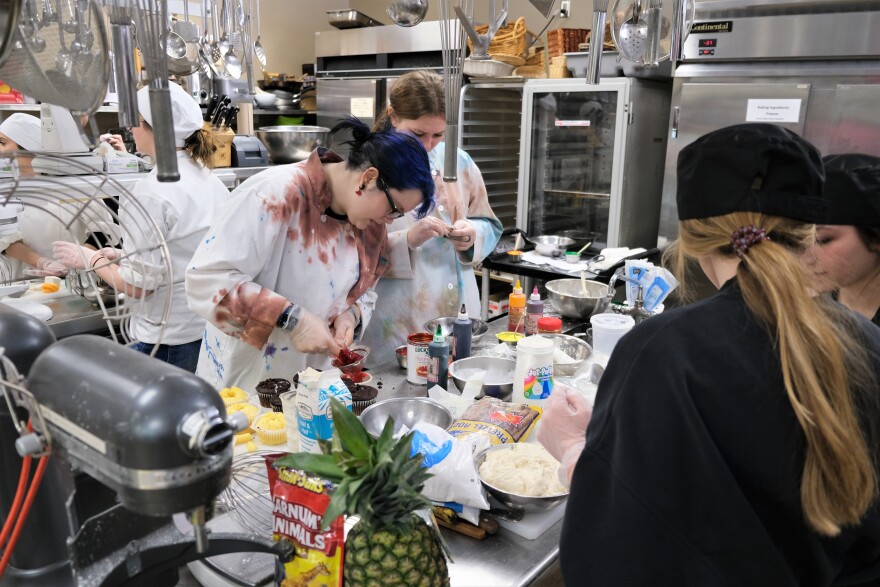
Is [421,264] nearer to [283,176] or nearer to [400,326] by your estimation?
[400,326]

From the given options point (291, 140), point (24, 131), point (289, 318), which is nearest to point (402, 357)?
point (289, 318)

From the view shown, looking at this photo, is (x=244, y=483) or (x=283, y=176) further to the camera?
(x=283, y=176)

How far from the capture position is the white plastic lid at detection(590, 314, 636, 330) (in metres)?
2.29

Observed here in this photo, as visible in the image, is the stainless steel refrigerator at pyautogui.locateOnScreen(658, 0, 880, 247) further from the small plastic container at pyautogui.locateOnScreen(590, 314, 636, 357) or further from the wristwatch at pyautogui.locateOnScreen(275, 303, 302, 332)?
the wristwatch at pyautogui.locateOnScreen(275, 303, 302, 332)

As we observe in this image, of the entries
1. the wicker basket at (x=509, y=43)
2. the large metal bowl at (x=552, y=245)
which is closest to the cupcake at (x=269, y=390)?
the large metal bowl at (x=552, y=245)

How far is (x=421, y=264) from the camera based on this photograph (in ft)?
8.91

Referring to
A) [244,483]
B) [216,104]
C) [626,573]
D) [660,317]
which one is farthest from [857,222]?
[216,104]

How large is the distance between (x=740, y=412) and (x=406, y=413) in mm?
966

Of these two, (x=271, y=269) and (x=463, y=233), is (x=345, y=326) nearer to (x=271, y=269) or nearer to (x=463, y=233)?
(x=271, y=269)

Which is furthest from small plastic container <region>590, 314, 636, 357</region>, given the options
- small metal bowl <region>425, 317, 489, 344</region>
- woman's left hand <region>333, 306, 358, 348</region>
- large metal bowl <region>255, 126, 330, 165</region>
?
large metal bowl <region>255, 126, 330, 165</region>

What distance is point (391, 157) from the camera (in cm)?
195

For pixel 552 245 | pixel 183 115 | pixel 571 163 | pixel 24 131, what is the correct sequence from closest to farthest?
pixel 183 115, pixel 24 131, pixel 552 245, pixel 571 163

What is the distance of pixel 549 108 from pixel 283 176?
2.84 metres

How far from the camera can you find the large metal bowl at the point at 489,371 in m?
1.96
